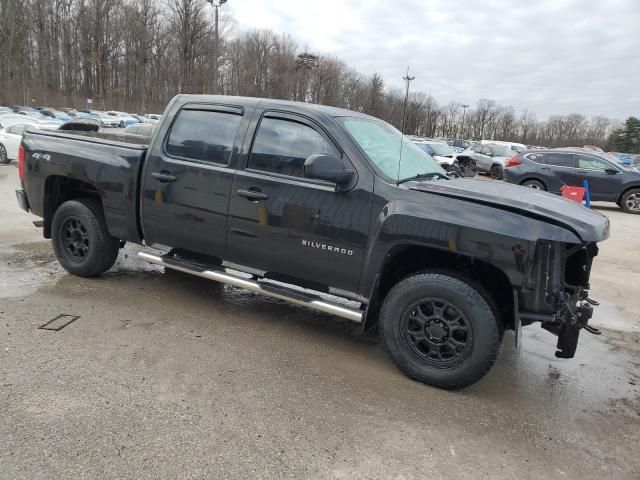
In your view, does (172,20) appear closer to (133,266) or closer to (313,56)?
(313,56)

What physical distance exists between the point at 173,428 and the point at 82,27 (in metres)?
82.6

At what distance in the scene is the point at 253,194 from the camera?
3.97m

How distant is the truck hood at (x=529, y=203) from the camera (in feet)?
10.4

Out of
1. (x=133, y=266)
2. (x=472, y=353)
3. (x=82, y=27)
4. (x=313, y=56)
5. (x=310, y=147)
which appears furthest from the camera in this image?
(x=313, y=56)

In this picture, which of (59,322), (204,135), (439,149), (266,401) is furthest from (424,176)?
(439,149)

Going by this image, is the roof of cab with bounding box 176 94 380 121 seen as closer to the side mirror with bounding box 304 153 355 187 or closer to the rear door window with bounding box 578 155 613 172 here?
the side mirror with bounding box 304 153 355 187

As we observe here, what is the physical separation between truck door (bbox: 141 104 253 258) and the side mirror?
2.94 feet

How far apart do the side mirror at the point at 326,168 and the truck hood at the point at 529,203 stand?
494 millimetres

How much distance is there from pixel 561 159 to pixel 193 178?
14.2 metres

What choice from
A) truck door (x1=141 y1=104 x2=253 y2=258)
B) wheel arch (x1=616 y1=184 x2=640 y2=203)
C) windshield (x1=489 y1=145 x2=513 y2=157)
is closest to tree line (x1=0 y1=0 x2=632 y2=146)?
windshield (x1=489 y1=145 x2=513 y2=157)

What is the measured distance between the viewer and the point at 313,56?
7738cm

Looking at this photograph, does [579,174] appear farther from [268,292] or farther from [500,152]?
[268,292]

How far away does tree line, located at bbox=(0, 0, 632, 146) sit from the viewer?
65.5 metres

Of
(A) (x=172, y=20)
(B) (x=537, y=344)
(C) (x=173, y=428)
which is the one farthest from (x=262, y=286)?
(A) (x=172, y=20)
